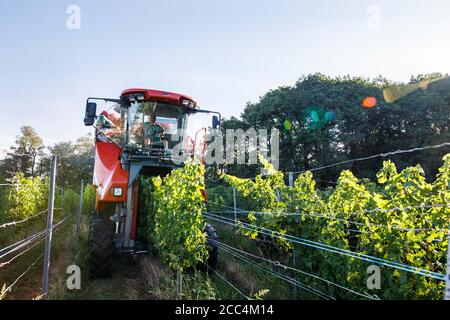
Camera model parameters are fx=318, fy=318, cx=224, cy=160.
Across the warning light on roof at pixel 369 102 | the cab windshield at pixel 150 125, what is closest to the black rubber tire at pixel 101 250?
the cab windshield at pixel 150 125

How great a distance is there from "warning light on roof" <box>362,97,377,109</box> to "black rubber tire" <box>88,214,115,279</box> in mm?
18327

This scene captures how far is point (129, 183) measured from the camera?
5121mm

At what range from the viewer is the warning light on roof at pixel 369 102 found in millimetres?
19469

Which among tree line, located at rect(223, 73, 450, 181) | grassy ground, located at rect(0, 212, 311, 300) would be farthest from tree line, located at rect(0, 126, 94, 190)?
grassy ground, located at rect(0, 212, 311, 300)

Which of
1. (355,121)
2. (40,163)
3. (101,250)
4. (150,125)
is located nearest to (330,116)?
(355,121)

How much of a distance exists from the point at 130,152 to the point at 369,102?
18.2m

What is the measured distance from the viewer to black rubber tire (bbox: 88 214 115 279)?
4.86 metres

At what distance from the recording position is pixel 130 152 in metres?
5.23

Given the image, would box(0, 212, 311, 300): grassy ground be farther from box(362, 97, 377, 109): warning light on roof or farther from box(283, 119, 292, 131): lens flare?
box(362, 97, 377, 109): warning light on roof

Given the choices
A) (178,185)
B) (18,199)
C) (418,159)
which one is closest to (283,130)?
(418,159)

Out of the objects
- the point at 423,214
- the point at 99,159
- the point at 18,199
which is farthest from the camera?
the point at 18,199

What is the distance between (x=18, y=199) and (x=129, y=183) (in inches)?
238

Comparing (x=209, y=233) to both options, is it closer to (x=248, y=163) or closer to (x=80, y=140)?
(x=248, y=163)

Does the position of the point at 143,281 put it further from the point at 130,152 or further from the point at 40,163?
the point at 40,163
